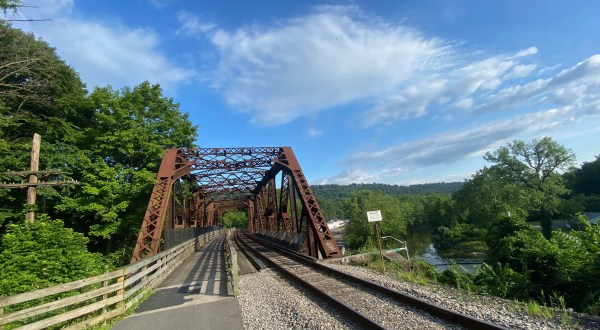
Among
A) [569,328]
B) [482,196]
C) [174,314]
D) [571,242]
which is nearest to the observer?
[569,328]

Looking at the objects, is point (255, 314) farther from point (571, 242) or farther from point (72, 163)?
point (72, 163)

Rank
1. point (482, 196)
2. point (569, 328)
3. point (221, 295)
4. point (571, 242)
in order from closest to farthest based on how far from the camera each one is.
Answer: point (569, 328)
point (221, 295)
point (571, 242)
point (482, 196)

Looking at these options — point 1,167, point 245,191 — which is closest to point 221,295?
point 1,167

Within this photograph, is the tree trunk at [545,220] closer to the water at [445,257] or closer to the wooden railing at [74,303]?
the water at [445,257]

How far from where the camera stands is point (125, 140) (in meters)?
17.5

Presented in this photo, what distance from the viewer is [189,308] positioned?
285 inches

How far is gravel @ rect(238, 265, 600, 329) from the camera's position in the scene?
16.0ft

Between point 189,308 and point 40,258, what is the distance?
473 centimetres

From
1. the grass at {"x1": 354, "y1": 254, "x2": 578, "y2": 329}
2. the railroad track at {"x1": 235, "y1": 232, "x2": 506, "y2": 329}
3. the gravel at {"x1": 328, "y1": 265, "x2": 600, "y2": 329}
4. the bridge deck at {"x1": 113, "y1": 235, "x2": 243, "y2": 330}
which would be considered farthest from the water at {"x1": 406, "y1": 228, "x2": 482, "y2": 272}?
the bridge deck at {"x1": 113, "y1": 235, "x2": 243, "y2": 330}

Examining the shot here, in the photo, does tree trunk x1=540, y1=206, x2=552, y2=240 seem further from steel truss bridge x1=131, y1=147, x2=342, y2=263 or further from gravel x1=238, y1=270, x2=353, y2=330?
gravel x1=238, y1=270, x2=353, y2=330

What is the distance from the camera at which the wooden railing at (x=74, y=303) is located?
15.9 feet

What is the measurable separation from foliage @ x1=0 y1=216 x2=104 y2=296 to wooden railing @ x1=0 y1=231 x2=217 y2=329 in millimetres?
550

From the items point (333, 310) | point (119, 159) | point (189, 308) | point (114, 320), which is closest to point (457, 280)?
point (333, 310)

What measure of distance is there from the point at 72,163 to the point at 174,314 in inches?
516
